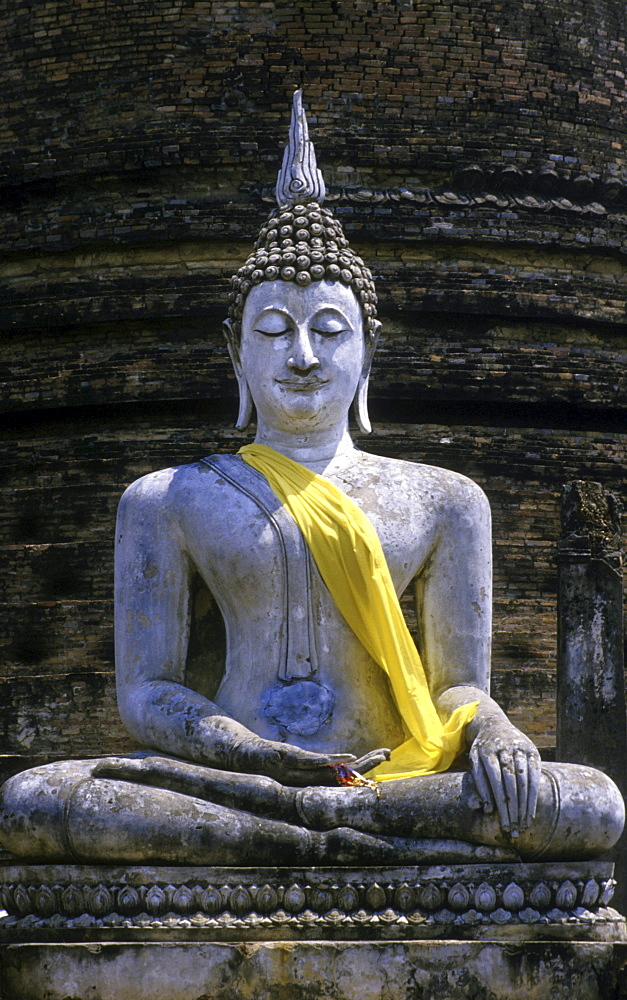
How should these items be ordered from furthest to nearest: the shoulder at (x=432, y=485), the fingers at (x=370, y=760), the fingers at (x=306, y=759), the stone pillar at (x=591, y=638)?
the stone pillar at (x=591, y=638) → the shoulder at (x=432, y=485) → the fingers at (x=370, y=760) → the fingers at (x=306, y=759)

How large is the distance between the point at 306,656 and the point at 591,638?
5221mm

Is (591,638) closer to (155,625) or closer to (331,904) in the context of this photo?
(155,625)

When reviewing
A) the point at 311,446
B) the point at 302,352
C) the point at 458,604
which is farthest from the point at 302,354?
the point at 458,604

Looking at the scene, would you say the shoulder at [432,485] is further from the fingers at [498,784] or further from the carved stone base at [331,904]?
the carved stone base at [331,904]

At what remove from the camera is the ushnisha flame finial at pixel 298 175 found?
680 cm

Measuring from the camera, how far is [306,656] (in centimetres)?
609

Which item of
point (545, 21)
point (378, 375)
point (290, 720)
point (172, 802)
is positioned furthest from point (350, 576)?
point (545, 21)

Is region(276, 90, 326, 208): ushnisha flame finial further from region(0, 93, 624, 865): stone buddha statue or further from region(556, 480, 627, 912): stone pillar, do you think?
region(556, 480, 627, 912): stone pillar

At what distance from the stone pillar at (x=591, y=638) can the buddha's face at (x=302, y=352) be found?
15.9 ft

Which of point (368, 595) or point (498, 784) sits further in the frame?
point (368, 595)

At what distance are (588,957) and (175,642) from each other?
189 cm

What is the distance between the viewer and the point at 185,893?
5.21 m

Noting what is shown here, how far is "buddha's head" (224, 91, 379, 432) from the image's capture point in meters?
6.47

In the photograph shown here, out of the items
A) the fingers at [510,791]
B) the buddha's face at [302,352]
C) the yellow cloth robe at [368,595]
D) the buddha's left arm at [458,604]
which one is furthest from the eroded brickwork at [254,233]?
the fingers at [510,791]
